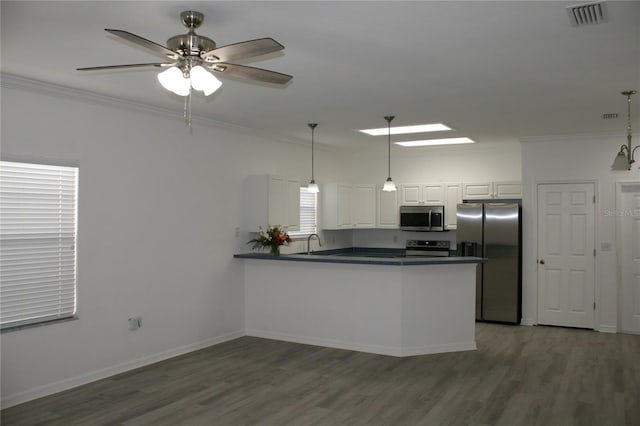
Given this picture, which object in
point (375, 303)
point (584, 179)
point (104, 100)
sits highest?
point (104, 100)

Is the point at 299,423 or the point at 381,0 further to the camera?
the point at 299,423

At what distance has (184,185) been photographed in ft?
19.2

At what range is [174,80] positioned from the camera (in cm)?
281

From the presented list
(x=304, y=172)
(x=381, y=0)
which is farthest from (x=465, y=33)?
(x=304, y=172)

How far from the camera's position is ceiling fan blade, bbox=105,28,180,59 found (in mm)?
2476

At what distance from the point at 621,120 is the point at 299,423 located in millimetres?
4876

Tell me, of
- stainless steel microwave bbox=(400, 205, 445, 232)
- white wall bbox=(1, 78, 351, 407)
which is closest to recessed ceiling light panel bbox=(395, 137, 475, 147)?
stainless steel microwave bbox=(400, 205, 445, 232)

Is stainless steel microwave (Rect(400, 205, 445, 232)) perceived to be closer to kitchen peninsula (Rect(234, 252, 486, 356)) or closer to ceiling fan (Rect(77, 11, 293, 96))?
kitchen peninsula (Rect(234, 252, 486, 356))

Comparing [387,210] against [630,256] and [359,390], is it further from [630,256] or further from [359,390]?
[359,390]

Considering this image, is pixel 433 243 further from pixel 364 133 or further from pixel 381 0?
pixel 381 0

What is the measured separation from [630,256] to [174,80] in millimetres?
6358

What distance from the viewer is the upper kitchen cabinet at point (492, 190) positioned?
7879mm

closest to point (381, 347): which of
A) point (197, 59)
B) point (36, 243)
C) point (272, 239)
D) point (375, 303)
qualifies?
point (375, 303)

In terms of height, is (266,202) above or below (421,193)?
below
